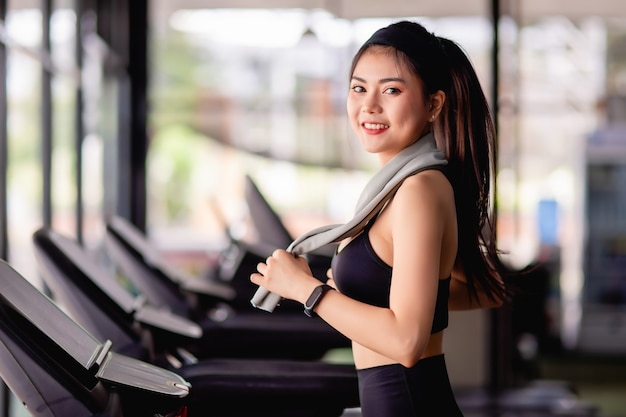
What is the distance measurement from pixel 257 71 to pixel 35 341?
20.6 ft

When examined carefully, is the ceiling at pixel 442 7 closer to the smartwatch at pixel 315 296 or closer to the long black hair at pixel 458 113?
the long black hair at pixel 458 113

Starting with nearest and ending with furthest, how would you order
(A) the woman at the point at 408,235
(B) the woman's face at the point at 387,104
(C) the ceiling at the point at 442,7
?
(A) the woman at the point at 408,235 < (B) the woman's face at the point at 387,104 < (C) the ceiling at the point at 442,7

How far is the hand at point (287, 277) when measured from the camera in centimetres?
131

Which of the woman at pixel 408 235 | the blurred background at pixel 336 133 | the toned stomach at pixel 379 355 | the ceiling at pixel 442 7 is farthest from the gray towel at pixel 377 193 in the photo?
the ceiling at pixel 442 7

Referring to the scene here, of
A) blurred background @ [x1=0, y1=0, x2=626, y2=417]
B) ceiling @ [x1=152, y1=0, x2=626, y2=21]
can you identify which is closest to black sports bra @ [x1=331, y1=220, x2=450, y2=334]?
blurred background @ [x1=0, y1=0, x2=626, y2=417]

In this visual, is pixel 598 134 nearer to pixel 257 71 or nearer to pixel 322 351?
pixel 257 71

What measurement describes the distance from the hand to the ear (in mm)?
307

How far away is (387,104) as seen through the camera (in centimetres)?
135

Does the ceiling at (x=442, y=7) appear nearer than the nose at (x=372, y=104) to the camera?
No

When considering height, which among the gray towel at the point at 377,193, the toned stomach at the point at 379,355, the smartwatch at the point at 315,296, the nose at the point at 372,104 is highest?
the nose at the point at 372,104

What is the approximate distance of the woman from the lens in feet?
4.06

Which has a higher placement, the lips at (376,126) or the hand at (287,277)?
the lips at (376,126)

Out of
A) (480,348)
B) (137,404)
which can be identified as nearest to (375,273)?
(137,404)

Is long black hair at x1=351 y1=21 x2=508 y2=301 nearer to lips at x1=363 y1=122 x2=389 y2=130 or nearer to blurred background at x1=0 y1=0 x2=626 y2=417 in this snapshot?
lips at x1=363 y1=122 x2=389 y2=130
